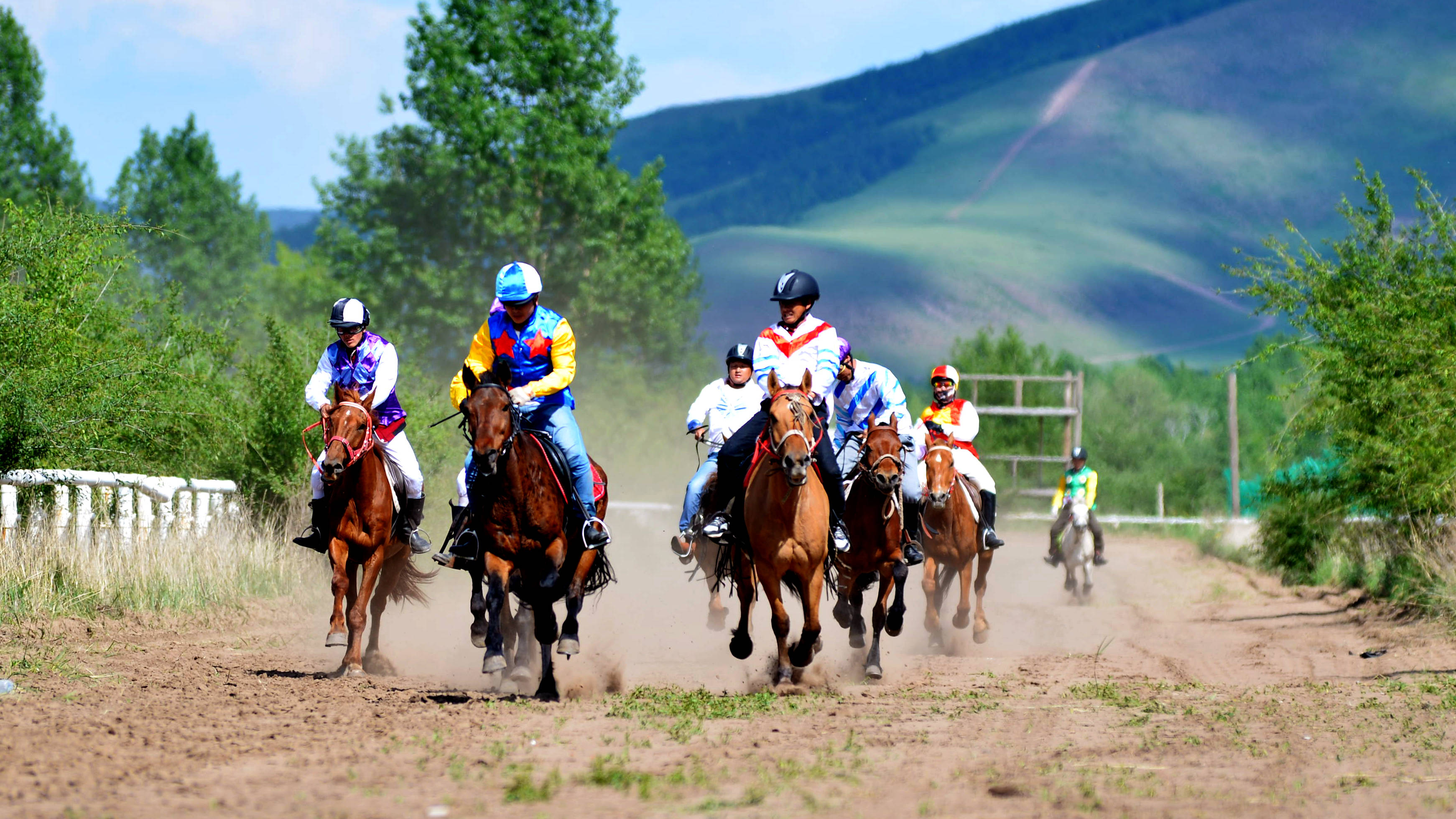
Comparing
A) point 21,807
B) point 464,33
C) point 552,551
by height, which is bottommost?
point 21,807

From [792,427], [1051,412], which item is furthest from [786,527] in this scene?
[1051,412]

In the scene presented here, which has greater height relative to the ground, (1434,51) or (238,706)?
(1434,51)

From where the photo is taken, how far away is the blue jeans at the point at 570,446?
10.2 metres

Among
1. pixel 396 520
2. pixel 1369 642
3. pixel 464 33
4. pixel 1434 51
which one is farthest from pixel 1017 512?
pixel 1434 51

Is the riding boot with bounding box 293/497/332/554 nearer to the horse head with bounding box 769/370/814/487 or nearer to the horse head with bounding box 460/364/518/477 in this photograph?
the horse head with bounding box 460/364/518/477

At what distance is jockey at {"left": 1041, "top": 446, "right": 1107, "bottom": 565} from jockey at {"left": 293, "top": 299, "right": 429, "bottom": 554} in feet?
39.2

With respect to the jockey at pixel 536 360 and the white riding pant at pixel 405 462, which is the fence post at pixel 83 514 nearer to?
the white riding pant at pixel 405 462

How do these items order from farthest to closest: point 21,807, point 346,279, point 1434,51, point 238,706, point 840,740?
1. point 1434,51
2. point 346,279
3. point 238,706
4. point 840,740
5. point 21,807

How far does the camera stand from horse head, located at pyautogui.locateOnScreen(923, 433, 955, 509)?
45.5 feet

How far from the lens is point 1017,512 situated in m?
47.3

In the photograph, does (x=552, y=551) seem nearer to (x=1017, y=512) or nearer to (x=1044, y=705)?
(x=1044, y=705)

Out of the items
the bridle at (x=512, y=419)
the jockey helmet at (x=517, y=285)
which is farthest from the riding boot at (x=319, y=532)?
the jockey helmet at (x=517, y=285)

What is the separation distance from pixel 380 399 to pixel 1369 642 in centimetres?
1005

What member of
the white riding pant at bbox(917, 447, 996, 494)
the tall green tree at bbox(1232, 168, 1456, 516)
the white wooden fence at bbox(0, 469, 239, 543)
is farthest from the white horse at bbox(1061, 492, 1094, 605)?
the white wooden fence at bbox(0, 469, 239, 543)
